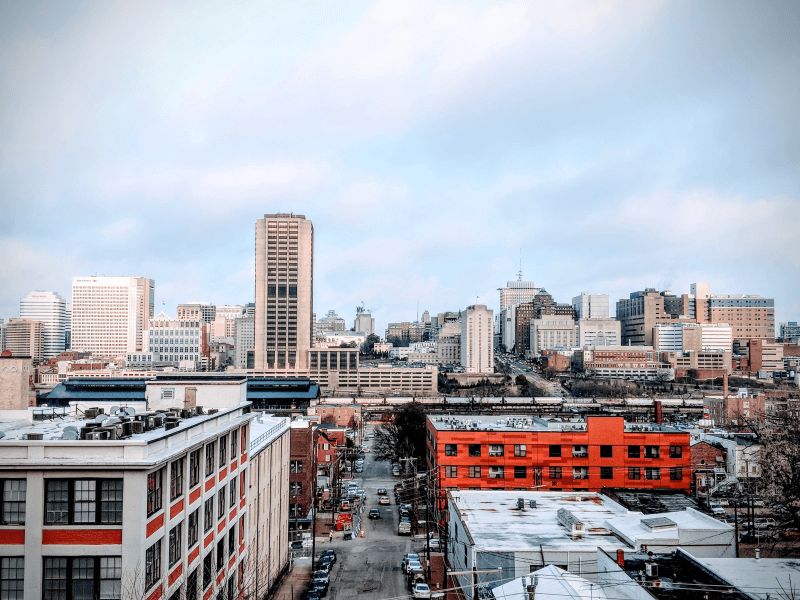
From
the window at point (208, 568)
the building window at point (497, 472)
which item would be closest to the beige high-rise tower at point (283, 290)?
the building window at point (497, 472)

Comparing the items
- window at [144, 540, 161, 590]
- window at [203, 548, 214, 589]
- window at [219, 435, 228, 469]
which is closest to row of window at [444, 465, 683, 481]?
window at [219, 435, 228, 469]

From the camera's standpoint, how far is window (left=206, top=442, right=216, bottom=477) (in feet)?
72.3

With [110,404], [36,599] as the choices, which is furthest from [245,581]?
[36,599]

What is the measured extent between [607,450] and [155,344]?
168 metres

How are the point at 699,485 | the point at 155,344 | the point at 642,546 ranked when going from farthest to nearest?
the point at 155,344 < the point at 699,485 < the point at 642,546

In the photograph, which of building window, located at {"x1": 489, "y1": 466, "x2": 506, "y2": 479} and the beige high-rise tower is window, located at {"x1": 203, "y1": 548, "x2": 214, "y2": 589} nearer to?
building window, located at {"x1": 489, "y1": 466, "x2": 506, "y2": 479}

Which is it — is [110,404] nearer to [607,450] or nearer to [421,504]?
[607,450]

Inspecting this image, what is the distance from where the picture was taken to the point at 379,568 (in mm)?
40094

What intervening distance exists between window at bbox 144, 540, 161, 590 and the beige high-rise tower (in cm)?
15299

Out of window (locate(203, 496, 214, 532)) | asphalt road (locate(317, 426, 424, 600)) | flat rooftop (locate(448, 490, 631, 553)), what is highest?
window (locate(203, 496, 214, 532))

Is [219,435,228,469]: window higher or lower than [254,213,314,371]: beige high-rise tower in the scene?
lower

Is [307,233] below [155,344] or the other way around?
the other way around

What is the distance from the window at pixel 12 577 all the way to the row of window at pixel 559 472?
1286 inches

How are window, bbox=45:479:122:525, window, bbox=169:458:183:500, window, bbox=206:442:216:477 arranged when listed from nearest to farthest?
window, bbox=45:479:122:525 < window, bbox=169:458:183:500 < window, bbox=206:442:216:477
